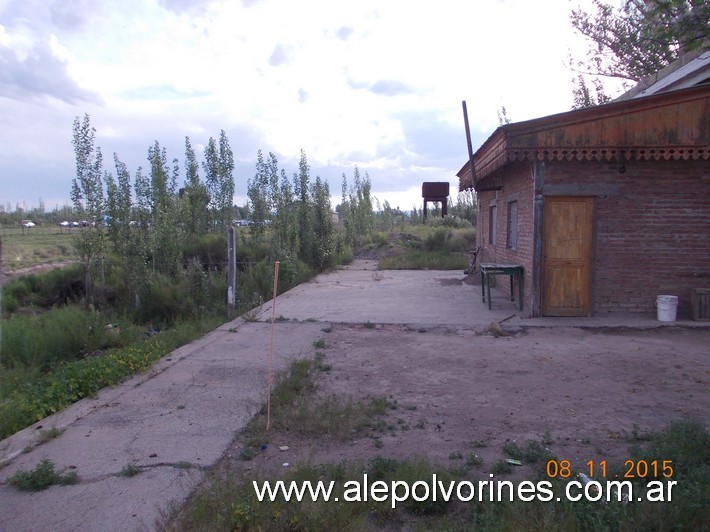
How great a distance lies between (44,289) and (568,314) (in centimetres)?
A: 1481

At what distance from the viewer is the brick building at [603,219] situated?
10156 millimetres

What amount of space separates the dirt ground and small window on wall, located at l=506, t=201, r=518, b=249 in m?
3.51

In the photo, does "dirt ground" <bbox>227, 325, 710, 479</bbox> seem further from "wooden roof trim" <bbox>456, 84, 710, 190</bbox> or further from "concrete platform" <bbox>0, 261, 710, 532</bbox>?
"wooden roof trim" <bbox>456, 84, 710, 190</bbox>

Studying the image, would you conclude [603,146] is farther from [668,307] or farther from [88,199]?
[88,199]

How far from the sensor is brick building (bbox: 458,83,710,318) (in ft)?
33.3

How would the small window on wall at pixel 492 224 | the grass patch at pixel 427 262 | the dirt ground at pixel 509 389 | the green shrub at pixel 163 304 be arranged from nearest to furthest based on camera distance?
1. the dirt ground at pixel 509 389
2. the green shrub at pixel 163 304
3. the small window on wall at pixel 492 224
4. the grass patch at pixel 427 262

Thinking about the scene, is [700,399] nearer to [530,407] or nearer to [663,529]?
[530,407]

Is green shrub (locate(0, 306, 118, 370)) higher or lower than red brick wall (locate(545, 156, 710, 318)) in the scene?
lower

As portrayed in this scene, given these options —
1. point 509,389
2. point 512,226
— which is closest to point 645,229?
point 512,226

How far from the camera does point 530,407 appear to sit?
608cm

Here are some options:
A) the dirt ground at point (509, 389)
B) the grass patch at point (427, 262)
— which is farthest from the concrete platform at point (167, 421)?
the grass patch at point (427, 262)

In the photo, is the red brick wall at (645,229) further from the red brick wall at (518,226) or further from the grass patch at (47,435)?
the grass patch at (47,435)

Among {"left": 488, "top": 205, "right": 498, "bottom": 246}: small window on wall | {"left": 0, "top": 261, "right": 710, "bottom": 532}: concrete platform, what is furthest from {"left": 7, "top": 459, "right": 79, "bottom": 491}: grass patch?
{"left": 488, "top": 205, "right": 498, "bottom": 246}: small window on wall

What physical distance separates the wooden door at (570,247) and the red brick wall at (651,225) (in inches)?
6.9
